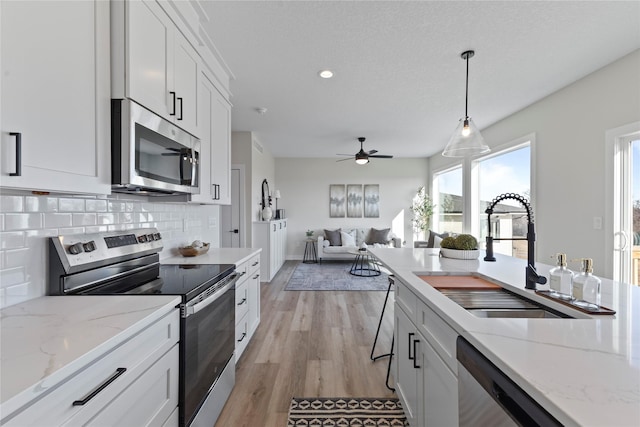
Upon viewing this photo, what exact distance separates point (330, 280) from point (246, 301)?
2781 mm

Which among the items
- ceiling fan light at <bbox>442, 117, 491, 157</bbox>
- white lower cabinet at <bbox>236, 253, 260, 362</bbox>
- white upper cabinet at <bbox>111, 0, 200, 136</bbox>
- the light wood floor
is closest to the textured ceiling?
white upper cabinet at <bbox>111, 0, 200, 136</bbox>

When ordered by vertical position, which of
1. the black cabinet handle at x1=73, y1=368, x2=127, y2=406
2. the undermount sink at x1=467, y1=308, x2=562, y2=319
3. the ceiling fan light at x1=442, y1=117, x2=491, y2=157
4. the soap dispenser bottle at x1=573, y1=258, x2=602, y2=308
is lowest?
the black cabinet handle at x1=73, y1=368, x2=127, y2=406

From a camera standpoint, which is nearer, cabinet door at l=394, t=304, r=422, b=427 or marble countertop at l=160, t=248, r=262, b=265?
cabinet door at l=394, t=304, r=422, b=427

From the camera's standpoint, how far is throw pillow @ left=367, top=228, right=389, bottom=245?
655 cm

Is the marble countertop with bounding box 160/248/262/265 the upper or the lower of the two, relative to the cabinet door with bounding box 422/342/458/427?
upper

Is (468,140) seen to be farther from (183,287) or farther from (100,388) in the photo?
(100,388)

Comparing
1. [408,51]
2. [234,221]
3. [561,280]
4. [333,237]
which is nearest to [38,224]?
[561,280]

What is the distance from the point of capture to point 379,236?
21.6 feet

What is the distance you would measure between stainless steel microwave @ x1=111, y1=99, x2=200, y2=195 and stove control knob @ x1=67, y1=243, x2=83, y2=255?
31cm

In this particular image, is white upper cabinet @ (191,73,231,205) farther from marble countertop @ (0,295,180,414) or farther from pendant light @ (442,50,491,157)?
pendant light @ (442,50,491,157)

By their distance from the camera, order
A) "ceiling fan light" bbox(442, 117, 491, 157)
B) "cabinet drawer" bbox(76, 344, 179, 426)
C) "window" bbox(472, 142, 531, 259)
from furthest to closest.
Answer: "window" bbox(472, 142, 531, 259)
"ceiling fan light" bbox(442, 117, 491, 157)
"cabinet drawer" bbox(76, 344, 179, 426)

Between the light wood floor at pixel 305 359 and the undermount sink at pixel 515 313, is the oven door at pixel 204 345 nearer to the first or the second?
the light wood floor at pixel 305 359

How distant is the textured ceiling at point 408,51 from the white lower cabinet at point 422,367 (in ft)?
6.07

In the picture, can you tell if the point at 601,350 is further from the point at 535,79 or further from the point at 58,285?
the point at 535,79
